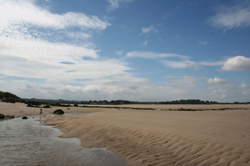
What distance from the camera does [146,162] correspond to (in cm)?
871

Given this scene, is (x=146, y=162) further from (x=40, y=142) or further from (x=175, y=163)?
(x=40, y=142)

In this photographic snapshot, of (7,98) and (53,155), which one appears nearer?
(53,155)

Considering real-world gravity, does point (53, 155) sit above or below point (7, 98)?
below

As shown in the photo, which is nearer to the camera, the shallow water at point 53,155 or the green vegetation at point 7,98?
the shallow water at point 53,155

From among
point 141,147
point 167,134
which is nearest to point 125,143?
point 141,147

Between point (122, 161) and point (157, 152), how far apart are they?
183cm

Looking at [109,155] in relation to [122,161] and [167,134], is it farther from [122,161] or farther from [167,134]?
[167,134]

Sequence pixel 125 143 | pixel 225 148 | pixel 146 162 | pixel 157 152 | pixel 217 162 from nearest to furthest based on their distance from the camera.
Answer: pixel 217 162, pixel 146 162, pixel 225 148, pixel 157 152, pixel 125 143

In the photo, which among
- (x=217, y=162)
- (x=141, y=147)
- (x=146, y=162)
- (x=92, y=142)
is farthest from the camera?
(x=92, y=142)

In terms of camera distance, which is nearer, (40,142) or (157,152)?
(157,152)

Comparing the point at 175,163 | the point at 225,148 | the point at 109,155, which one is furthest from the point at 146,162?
the point at 225,148

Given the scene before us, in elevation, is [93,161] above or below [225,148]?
below

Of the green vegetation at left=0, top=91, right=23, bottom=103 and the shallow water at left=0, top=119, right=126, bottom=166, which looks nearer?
the shallow water at left=0, top=119, right=126, bottom=166

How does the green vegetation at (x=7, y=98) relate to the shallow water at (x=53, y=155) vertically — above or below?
above
